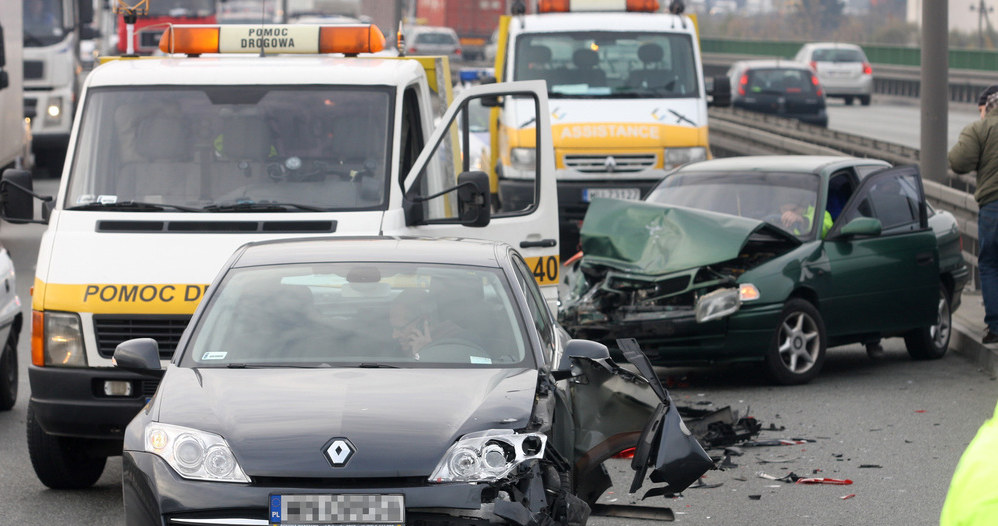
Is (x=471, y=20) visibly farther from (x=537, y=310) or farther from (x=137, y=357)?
(x=137, y=357)

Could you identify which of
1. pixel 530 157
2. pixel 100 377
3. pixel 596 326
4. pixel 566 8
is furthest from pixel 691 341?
pixel 566 8

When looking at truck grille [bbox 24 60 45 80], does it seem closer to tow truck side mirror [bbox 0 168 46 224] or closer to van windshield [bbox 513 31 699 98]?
van windshield [bbox 513 31 699 98]

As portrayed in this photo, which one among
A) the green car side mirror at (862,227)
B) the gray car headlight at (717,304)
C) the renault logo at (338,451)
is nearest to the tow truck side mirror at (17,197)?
the renault logo at (338,451)

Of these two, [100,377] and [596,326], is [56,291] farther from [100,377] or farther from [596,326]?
[596,326]

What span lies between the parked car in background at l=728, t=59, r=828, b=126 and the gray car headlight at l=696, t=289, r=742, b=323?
23249 millimetres

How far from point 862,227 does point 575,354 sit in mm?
5709

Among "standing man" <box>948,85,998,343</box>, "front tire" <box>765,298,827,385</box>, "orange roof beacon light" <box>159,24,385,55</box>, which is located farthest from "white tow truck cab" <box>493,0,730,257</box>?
"orange roof beacon light" <box>159,24,385,55</box>

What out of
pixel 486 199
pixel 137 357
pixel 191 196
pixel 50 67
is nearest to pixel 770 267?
pixel 486 199

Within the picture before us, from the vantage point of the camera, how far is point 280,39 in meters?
10.2

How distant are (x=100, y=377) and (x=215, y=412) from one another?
196cm

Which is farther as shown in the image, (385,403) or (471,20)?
(471,20)

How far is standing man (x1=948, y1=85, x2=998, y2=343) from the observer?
11.5 m

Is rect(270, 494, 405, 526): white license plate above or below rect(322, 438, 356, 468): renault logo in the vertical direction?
below

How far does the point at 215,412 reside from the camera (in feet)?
17.8
